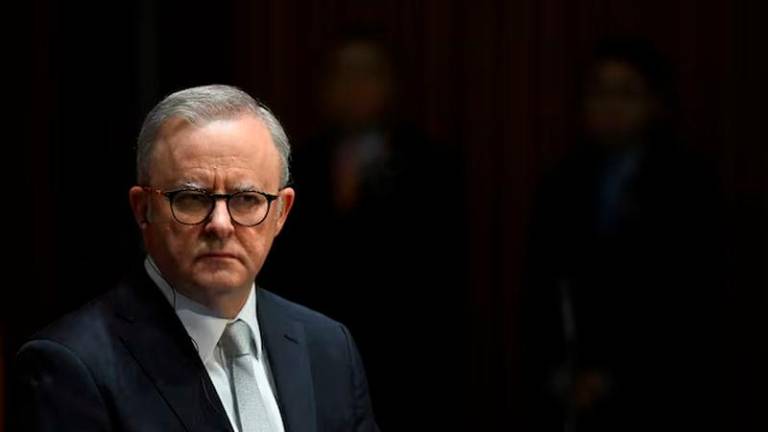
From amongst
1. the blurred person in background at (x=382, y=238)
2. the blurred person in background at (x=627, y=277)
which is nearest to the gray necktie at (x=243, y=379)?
the blurred person in background at (x=382, y=238)

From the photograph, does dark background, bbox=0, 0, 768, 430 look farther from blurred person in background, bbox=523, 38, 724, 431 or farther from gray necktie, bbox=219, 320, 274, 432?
gray necktie, bbox=219, 320, 274, 432

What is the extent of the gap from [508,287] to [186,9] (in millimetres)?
1559

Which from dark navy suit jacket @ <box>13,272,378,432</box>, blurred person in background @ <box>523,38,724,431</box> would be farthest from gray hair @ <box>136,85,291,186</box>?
blurred person in background @ <box>523,38,724,431</box>

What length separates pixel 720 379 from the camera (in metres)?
5.17

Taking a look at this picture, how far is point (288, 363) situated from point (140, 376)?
306mm

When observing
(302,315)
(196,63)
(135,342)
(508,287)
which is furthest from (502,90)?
(135,342)

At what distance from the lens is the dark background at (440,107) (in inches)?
204

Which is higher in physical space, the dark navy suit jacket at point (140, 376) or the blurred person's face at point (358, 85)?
the blurred person's face at point (358, 85)

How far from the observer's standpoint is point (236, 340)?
243cm

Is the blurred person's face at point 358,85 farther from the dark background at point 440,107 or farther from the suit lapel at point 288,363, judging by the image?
the suit lapel at point 288,363

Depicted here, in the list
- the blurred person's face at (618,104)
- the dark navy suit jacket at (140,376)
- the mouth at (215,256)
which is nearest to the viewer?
the dark navy suit jacket at (140,376)

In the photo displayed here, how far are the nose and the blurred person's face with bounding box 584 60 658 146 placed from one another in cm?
256

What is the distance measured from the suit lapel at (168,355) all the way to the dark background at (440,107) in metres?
2.75

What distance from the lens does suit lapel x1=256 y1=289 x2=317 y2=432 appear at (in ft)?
8.06
